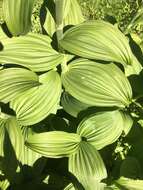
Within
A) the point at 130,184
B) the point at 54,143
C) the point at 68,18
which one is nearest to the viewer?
the point at 54,143

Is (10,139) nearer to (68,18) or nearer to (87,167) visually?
(87,167)

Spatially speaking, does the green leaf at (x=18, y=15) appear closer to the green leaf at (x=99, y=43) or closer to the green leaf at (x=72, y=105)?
the green leaf at (x=99, y=43)

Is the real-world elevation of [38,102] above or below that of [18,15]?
below

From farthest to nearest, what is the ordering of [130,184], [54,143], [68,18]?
[68,18]
[130,184]
[54,143]

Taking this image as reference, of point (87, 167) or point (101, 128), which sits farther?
point (101, 128)

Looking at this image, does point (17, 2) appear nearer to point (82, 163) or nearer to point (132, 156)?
point (82, 163)

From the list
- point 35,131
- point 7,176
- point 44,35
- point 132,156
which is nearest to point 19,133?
point 35,131

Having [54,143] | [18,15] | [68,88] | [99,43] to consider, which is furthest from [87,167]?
[18,15]
